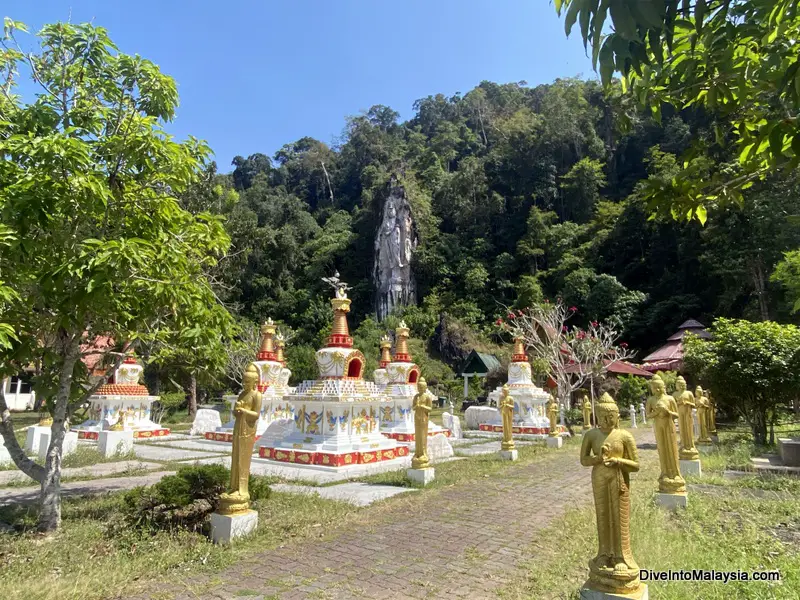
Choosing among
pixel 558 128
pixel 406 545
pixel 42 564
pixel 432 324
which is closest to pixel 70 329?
pixel 42 564

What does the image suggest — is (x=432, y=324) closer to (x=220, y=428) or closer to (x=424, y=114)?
(x=220, y=428)

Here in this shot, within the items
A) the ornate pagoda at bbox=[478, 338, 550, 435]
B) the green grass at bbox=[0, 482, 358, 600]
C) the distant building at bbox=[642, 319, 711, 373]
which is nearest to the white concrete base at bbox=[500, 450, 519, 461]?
the green grass at bbox=[0, 482, 358, 600]

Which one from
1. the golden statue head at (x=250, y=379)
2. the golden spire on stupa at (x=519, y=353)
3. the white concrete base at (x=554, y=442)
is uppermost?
the golden spire on stupa at (x=519, y=353)

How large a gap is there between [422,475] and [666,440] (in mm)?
4328

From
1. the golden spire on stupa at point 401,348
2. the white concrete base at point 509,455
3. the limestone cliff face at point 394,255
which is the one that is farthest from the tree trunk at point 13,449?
the limestone cliff face at point 394,255

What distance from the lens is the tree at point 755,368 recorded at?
12930mm

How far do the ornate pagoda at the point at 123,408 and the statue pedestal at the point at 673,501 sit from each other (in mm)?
17212

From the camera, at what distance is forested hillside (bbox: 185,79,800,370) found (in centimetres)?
3144

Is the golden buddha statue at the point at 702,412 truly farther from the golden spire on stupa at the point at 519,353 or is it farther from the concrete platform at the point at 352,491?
the concrete platform at the point at 352,491

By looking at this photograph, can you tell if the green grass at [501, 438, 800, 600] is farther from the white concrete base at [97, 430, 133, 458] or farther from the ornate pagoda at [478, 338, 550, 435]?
the ornate pagoda at [478, 338, 550, 435]

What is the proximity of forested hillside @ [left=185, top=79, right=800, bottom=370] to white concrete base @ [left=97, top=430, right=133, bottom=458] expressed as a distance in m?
16.4

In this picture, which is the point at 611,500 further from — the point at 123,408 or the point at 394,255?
the point at 394,255

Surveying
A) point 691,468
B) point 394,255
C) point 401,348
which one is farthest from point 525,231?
point 691,468

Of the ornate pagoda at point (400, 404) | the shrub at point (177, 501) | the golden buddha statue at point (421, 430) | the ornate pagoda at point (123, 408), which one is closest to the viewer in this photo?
the shrub at point (177, 501)
